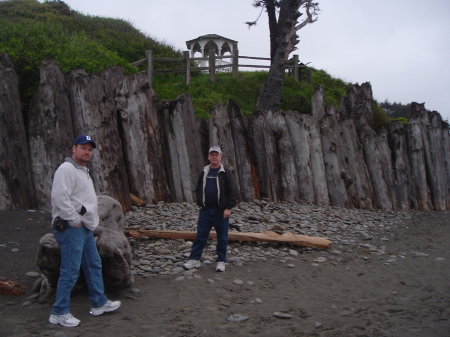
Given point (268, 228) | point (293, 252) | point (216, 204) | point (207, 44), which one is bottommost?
point (293, 252)

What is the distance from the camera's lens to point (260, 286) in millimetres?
5598

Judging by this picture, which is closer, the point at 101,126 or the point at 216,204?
the point at 216,204

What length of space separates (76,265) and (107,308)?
1.81 ft

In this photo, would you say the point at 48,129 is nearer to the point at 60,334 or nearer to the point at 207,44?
the point at 60,334

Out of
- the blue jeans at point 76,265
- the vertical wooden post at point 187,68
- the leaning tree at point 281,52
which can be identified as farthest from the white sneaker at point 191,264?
the vertical wooden post at point 187,68

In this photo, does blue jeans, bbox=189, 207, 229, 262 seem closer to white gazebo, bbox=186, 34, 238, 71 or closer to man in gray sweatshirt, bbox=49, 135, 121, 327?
man in gray sweatshirt, bbox=49, 135, 121, 327

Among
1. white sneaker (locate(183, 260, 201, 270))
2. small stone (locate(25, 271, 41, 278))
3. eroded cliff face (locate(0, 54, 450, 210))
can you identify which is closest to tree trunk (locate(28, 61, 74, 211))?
eroded cliff face (locate(0, 54, 450, 210))

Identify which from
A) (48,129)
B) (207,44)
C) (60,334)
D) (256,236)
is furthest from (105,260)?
(207,44)

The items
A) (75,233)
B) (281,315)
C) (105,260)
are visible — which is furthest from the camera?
(105,260)

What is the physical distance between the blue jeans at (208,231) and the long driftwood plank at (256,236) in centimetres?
81

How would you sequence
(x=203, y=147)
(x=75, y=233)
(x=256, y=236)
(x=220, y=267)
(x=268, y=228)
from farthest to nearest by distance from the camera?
(x=203, y=147), (x=268, y=228), (x=256, y=236), (x=220, y=267), (x=75, y=233)

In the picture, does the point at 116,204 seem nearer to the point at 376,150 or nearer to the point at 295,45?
the point at 376,150

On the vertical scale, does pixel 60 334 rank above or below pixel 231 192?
below

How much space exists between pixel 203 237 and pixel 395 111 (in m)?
33.7
